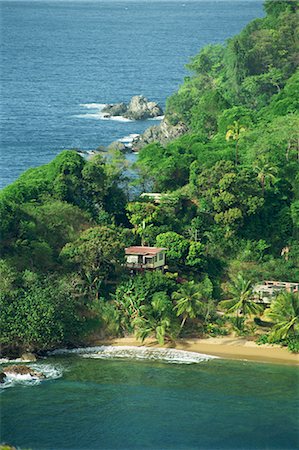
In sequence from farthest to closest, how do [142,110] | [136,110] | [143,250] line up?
[136,110] → [142,110] → [143,250]

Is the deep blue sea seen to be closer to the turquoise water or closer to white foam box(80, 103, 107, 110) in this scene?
white foam box(80, 103, 107, 110)

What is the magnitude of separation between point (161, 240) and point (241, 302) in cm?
711

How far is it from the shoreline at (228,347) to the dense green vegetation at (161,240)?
523 millimetres

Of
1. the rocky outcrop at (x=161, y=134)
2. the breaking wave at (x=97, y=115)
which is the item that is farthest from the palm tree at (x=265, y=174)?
the breaking wave at (x=97, y=115)

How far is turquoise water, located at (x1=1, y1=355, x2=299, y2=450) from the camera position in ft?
158

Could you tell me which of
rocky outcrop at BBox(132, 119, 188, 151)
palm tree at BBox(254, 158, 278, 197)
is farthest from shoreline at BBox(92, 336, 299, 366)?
rocky outcrop at BBox(132, 119, 188, 151)

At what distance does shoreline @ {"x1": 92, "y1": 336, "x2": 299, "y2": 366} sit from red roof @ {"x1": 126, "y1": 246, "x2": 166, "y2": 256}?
531 cm

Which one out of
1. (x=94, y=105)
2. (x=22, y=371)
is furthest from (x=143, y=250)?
(x=94, y=105)

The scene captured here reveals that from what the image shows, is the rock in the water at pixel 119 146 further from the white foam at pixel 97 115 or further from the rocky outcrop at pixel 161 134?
the white foam at pixel 97 115

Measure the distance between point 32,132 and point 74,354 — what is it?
55.3 metres

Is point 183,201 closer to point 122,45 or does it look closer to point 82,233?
point 82,233

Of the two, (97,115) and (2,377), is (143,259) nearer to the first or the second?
(2,377)

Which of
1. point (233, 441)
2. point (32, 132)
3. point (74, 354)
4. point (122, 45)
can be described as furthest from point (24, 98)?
point (233, 441)

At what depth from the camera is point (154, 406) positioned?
51656 millimetres
